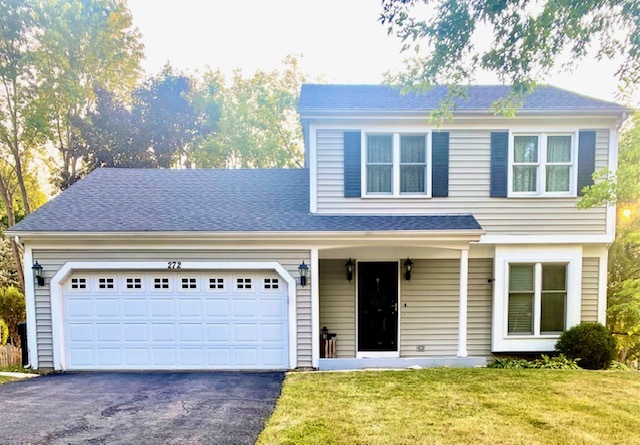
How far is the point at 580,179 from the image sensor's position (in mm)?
→ 7305

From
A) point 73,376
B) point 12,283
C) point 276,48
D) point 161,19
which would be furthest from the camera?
point 276,48

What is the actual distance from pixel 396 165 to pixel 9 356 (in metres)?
10.2

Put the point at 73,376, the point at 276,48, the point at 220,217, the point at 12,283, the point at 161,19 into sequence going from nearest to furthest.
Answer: the point at 73,376 < the point at 220,217 < the point at 161,19 < the point at 12,283 < the point at 276,48

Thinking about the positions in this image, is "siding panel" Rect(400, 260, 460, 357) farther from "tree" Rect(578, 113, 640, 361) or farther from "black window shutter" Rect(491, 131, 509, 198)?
"tree" Rect(578, 113, 640, 361)

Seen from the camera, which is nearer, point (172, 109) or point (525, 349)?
point (525, 349)

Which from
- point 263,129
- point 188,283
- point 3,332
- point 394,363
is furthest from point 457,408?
point 263,129

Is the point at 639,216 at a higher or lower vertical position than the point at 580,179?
lower

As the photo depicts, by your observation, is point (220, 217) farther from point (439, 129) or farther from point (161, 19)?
point (161, 19)

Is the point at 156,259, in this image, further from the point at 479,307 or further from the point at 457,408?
the point at 479,307

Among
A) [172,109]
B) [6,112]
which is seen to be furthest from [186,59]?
[6,112]

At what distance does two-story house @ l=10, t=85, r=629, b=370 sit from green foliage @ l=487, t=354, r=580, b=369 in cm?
28

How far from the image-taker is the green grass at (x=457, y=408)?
384 centimetres

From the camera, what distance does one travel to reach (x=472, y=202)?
7.48 meters

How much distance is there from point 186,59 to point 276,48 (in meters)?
5.52
